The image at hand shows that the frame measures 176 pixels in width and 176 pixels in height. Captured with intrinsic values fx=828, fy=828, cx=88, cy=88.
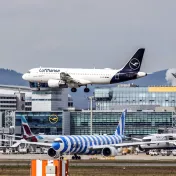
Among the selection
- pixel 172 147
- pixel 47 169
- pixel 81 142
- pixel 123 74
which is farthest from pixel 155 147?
pixel 47 169

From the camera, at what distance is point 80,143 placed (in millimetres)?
149250

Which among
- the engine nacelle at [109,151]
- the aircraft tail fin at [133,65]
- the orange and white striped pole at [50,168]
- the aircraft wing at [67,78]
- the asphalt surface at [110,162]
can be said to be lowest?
the orange and white striped pole at [50,168]

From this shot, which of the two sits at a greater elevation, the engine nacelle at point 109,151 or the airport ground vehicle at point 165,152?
the airport ground vehicle at point 165,152

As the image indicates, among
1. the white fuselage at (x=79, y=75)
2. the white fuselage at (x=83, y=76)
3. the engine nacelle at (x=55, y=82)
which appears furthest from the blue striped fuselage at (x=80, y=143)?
the engine nacelle at (x=55, y=82)

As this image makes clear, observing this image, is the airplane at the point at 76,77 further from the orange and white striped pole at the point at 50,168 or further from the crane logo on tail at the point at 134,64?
the orange and white striped pole at the point at 50,168

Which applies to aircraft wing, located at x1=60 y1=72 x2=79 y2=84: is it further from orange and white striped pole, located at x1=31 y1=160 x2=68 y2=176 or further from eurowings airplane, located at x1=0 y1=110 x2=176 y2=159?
orange and white striped pole, located at x1=31 y1=160 x2=68 y2=176

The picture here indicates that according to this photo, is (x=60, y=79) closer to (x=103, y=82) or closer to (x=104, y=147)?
A: (x=103, y=82)

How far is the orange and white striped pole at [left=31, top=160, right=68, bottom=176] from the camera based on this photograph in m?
24.2

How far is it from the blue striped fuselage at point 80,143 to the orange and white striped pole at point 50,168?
117 metres

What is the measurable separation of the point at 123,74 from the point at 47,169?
141 metres

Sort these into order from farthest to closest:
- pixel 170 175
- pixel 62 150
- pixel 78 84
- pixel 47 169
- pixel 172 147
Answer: pixel 172 147, pixel 78 84, pixel 62 150, pixel 170 175, pixel 47 169

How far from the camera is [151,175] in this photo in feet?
252

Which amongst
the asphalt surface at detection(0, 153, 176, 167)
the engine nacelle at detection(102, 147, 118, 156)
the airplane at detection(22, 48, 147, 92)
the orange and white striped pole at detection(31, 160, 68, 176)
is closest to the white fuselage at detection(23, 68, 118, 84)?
the airplane at detection(22, 48, 147, 92)

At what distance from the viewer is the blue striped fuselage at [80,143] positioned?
143m
